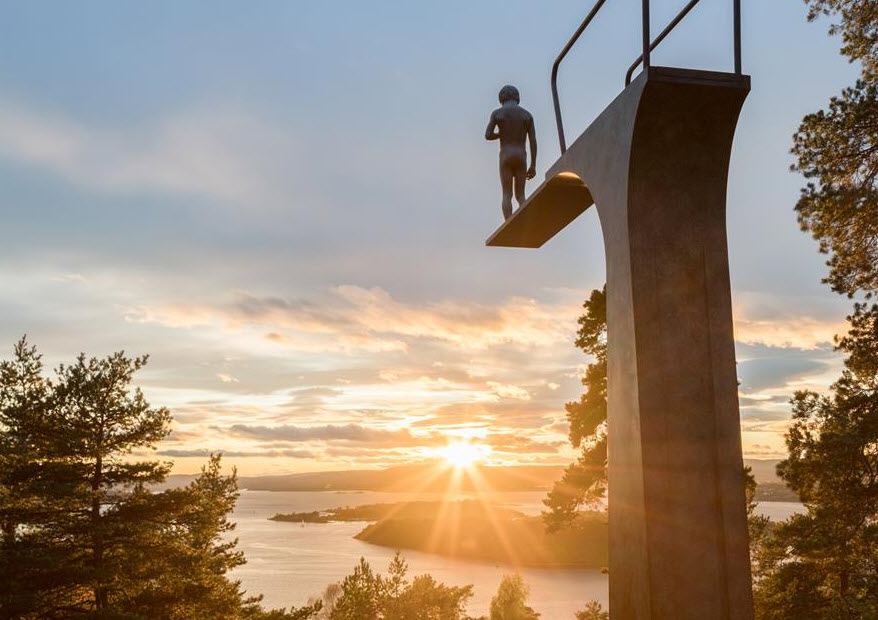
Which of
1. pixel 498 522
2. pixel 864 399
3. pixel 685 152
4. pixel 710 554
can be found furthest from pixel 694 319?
pixel 498 522

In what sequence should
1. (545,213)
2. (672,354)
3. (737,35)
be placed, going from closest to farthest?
1. (672,354)
2. (737,35)
3. (545,213)

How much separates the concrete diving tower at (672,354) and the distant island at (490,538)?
82266 millimetres

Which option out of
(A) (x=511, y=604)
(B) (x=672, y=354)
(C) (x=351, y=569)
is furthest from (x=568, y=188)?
(C) (x=351, y=569)

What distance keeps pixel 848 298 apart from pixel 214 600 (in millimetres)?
13086

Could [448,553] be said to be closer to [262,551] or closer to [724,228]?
[262,551]

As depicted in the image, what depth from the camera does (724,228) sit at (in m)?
3.82

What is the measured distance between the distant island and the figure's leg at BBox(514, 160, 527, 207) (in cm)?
8083

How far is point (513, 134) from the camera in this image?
Result: 5734 millimetres

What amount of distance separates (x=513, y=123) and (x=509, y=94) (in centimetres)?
27

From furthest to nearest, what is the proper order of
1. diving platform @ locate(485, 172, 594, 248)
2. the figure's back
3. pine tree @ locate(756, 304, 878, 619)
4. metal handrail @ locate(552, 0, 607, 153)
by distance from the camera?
pine tree @ locate(756, 304, 878, 619) → the figure's back → diving platform @ locate(485, 172, 594, 248) → metal handrail @ locate(552, 0, 607, 153)

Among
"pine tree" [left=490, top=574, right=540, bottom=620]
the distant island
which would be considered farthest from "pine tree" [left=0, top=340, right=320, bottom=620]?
the distant island

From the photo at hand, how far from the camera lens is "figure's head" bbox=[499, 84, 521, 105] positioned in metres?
5.77

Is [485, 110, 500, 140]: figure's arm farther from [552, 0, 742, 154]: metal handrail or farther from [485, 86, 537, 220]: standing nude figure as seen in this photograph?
[552, 0, 742, 154]: metal handrail

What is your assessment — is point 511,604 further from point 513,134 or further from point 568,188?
point 568,188
